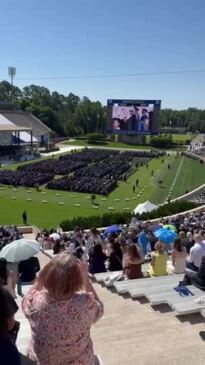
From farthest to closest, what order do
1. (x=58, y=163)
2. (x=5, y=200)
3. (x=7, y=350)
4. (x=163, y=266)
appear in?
(x=58, y=163) < (x=5, y=200) < (x=163, y=266) < (x=7, y=350)

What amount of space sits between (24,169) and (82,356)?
50865 mm

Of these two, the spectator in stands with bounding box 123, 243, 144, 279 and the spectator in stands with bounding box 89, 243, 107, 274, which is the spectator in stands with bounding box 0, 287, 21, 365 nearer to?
the spectator in stands with bounding box 123, 243, 144, 279

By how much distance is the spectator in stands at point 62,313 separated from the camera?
3.51 meters

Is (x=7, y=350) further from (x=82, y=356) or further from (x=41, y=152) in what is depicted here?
(x=41, y=152)

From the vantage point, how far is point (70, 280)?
350 cm

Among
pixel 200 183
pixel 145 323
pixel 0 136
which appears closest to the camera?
pixel 145 323

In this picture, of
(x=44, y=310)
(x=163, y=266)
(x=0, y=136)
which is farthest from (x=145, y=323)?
(x=0, y=136)

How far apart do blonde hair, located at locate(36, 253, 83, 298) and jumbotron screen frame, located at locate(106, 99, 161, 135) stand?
95.6 meters

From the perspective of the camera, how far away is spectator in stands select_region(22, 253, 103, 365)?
3.51 meters

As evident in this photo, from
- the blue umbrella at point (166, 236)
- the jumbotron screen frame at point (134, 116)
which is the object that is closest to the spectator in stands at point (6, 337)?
the blue umbrella at point (166, 236)

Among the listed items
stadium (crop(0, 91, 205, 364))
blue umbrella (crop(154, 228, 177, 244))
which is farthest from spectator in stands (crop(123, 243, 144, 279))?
blue umbrella (crop(154, 228, 177, 244))

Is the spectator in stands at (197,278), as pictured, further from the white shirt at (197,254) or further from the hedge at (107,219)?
the hedge at (107,219)

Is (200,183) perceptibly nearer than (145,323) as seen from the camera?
No

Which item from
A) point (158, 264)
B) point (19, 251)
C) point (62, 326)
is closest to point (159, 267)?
point (158, 264)
